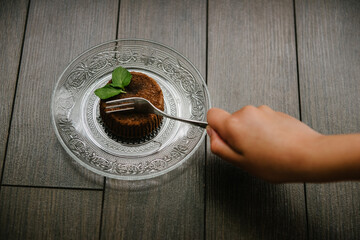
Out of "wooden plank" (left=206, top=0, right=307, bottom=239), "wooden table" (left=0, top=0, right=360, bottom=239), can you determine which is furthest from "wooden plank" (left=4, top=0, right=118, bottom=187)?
"wooden plank" (left=206, top=0, right=307, bottom=239)

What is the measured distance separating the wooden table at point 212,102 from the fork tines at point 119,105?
23 cm

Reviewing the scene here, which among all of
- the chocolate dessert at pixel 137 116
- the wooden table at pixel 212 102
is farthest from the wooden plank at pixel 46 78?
the chocolate dessert at pixel 137 116

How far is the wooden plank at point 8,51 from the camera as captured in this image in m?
0.92

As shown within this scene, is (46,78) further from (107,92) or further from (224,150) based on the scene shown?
(224,150)

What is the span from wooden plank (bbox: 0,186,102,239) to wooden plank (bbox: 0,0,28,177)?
14 centimetres

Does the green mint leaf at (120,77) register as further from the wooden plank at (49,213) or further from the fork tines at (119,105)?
the wooden plank at (49,213)

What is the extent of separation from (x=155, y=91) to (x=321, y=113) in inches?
22.7

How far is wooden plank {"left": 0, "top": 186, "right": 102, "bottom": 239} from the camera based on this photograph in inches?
32.9

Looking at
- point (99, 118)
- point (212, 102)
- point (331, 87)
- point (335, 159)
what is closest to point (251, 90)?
point (212, 102)

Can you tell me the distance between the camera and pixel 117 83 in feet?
2.64

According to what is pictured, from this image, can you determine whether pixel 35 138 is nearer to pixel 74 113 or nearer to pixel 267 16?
pixel 74 113

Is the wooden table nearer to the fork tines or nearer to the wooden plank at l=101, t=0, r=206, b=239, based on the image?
the wooden plank at l=101, t=0, r=206, b=239

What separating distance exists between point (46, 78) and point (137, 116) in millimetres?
381

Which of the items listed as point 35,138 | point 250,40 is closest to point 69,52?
point 35,138
